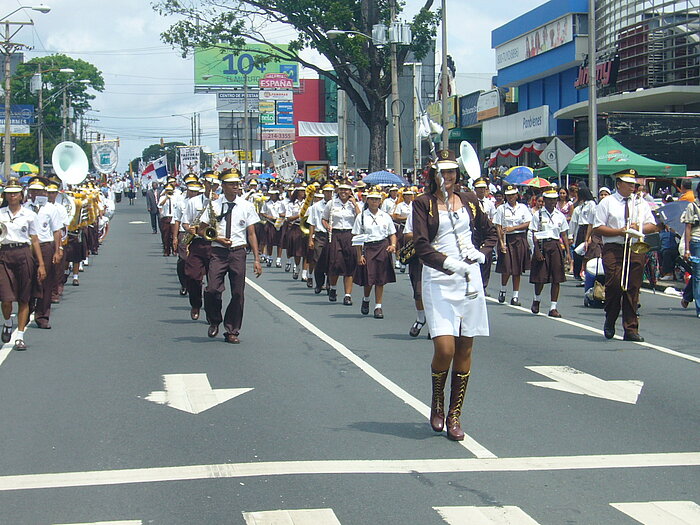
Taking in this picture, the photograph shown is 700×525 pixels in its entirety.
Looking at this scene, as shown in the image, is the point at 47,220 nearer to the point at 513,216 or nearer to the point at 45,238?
the point at 45,238

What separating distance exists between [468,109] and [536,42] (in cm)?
1016

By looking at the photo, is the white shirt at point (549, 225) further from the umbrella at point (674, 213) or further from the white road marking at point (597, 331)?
the umbrella at point (674, 213)

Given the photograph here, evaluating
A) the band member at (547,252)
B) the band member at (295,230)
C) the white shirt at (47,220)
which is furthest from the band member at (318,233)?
the white shirt at (47,220)

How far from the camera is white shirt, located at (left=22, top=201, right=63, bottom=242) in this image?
12.7 metres

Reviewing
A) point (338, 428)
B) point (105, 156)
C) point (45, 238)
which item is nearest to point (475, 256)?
point (338, 428)

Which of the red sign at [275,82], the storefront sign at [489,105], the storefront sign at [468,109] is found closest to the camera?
the storefront sign at [489,105]

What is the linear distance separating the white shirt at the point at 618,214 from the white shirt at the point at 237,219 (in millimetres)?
3990

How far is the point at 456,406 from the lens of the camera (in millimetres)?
7508

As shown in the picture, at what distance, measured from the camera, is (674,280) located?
797 inches

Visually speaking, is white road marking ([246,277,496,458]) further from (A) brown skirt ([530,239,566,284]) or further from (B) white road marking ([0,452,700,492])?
(A) brown skirt ([530,239,566,284])

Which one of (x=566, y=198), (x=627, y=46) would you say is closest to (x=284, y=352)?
(x=566, y=198)

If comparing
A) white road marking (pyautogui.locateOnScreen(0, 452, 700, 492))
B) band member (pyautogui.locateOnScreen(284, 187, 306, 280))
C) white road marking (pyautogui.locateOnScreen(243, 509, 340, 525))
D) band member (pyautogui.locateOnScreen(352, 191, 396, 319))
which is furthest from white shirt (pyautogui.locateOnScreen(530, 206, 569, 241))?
white road marking (pyautogui.locateOnScreen(243, 509, 340, 525))

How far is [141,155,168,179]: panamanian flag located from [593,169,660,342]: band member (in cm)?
2554

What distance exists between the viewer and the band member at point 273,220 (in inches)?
986
